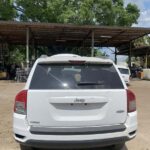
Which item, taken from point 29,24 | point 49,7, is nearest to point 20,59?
point 49,7

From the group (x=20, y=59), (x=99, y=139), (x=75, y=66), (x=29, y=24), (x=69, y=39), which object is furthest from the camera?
(x=20, y=59)

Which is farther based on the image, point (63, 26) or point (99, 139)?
point (63, 26)

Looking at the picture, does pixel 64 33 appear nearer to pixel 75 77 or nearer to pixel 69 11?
pixel 69 11

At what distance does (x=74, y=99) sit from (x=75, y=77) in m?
0.45

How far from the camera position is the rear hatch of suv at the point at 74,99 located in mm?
5809

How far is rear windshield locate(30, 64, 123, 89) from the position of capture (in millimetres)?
5980

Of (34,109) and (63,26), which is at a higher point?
(63,26)

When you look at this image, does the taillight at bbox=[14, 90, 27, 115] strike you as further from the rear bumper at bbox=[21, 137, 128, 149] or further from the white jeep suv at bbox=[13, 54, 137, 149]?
the rear bumper at bbox=[21, 137, 128, 149]

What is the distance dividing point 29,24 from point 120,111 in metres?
23.9

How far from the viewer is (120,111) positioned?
6016 millimetres

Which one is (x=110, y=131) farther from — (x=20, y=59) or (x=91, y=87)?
(x=20, y=59)

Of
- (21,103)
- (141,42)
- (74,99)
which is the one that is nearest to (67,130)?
(74,99)

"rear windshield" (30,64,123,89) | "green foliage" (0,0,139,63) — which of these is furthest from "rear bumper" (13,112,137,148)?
"green foliage" (0,0,139,63)

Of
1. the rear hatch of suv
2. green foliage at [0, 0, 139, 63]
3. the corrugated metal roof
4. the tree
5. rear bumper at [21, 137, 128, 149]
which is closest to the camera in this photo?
rear bumper at [21, 137, 128, 149]
